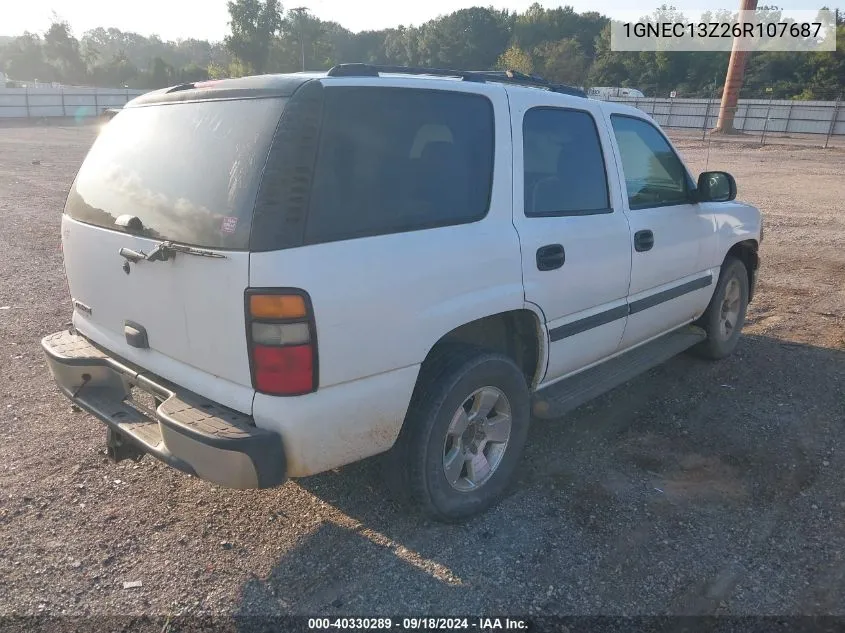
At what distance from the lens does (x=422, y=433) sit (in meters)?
2.84

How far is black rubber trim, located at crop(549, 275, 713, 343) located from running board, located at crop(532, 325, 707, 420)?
33 cm

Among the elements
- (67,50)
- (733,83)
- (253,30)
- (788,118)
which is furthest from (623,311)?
(67,50)

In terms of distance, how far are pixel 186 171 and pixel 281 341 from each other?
0.85 meters

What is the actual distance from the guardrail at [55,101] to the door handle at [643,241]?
4520 centimetres

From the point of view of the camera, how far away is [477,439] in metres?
3.23

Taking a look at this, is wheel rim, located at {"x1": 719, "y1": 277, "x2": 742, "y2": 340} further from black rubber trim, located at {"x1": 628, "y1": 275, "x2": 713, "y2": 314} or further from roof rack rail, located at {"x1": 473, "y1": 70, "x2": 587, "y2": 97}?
roof rack rail, located at {"x1": 473, "y1": 70, "x2": 587, "y2": 97}

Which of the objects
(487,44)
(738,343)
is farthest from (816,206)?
(487,44)

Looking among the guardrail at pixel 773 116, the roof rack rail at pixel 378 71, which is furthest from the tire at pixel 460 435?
the guardrail at pixel 773 116

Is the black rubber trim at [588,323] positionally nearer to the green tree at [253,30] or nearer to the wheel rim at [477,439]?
the wheel rim at [477,439]

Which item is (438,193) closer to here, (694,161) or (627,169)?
(627,169)

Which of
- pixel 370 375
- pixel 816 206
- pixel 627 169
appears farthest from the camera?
pixel 816 206

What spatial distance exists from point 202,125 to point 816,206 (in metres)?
14.0

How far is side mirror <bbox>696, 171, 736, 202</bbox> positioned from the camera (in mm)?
4379

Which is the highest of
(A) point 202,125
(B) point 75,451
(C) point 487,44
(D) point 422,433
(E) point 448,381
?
(C) point 487,44
